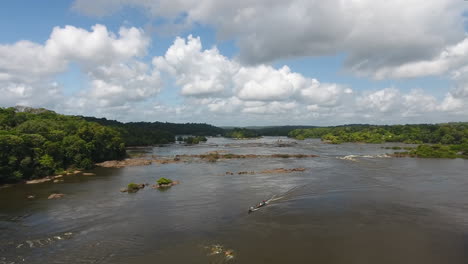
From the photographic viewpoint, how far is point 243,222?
2666cm

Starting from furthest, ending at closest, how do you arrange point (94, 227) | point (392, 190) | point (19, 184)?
point (19, 184)
point (392, 190)
point (94, 227)

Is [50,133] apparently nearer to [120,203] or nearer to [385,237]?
[120,203]

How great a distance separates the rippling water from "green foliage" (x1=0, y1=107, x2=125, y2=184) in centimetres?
419

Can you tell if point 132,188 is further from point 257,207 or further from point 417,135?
point 417,135

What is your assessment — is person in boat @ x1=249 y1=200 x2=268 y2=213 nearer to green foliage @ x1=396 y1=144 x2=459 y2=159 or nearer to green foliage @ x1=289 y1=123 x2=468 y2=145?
green foliage @ x1=396 y1=144 x2=459 y2=159

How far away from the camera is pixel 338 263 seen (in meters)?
19.6

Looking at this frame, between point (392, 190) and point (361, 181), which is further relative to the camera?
point (361, 181)

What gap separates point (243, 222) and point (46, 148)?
39.8 meters

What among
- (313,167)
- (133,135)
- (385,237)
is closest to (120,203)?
(385,237)

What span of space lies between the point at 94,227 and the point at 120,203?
7752 millimetres

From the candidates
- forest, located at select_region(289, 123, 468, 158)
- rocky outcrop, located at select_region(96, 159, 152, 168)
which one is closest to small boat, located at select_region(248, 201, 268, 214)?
rocky outcrop, located at select_region(96, 159, 152, 168)

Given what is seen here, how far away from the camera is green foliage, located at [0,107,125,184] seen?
4244cm

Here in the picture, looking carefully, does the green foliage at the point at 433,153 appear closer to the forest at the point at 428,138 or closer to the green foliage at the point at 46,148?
the forest at the point at 428,138

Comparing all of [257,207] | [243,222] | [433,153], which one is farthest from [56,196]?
[433,153]
